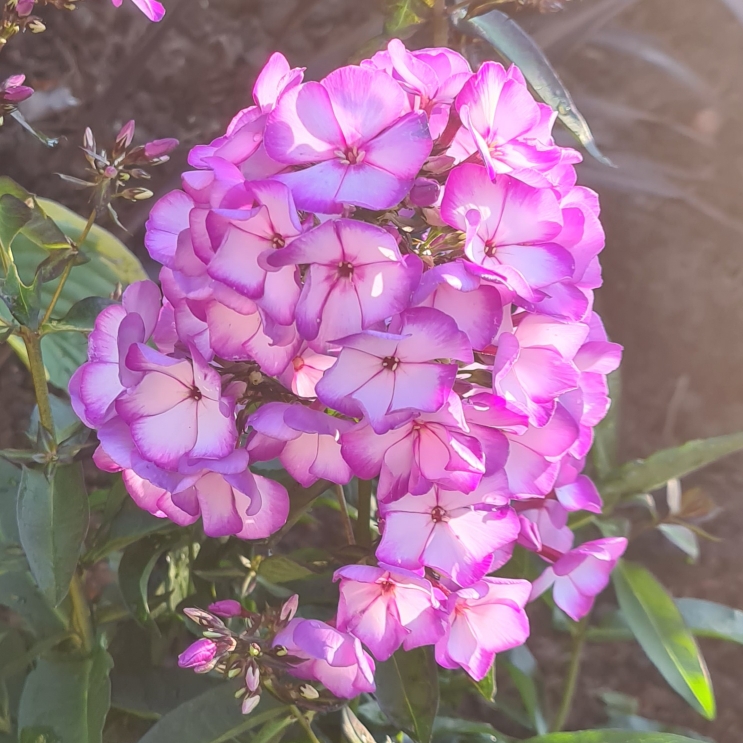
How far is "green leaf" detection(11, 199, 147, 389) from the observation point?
0.63 m

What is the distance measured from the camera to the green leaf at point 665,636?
24.9 inches

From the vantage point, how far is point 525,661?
2.51 ft

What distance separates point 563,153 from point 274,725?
Answer: 40cm

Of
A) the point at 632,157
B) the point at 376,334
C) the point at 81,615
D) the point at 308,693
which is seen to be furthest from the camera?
the point at 632,157

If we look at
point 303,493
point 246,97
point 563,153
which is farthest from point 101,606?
point 246,97

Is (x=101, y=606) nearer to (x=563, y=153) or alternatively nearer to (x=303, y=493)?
(x=303, y=493)

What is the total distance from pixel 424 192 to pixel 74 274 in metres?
0.42

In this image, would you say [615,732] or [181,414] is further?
[615,732]

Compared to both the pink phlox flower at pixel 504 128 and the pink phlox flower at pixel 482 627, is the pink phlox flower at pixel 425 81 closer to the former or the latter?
the pink phlox flower at pixel 504 128

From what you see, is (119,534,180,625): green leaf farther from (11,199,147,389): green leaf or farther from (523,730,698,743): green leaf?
(523,730,698,743): green leaf

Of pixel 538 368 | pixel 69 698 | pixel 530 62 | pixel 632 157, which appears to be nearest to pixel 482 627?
pixel 538 368

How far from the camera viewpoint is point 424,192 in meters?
0.36

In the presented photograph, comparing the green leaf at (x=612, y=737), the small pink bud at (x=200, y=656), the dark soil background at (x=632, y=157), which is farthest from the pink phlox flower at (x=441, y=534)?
the dark soil background at (x=632, y=157)

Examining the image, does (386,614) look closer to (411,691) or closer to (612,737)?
(411,691)
